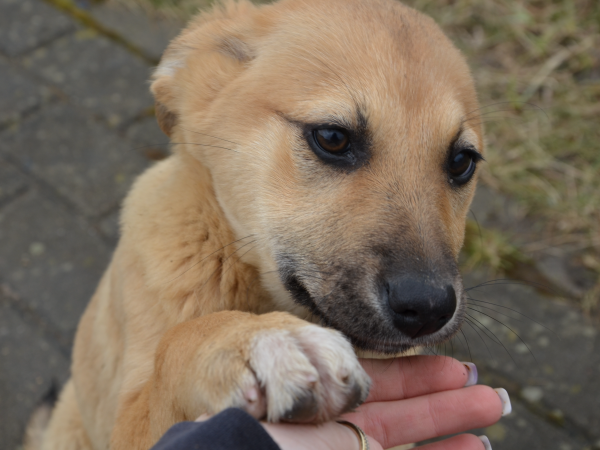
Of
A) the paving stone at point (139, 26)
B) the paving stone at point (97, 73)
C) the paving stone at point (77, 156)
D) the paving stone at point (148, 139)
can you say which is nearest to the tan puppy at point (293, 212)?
the paving stone at point (77, 156)

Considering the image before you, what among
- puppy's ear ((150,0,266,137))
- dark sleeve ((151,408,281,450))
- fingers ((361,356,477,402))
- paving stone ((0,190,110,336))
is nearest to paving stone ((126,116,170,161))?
paving stone ((0,190,110,336))

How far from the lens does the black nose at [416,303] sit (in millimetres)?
1881

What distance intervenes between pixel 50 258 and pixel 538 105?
15.5ft

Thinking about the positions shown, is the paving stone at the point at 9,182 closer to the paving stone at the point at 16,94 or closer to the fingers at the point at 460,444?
the paving stone at the point at 16,94

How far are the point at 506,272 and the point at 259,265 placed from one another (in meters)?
2.72

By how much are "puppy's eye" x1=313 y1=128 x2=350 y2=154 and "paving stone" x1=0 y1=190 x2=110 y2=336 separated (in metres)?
2.62

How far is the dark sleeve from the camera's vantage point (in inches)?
59.4

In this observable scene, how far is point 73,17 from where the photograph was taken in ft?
19.5

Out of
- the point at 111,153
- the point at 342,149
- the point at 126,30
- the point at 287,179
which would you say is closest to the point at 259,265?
the point at 287,179

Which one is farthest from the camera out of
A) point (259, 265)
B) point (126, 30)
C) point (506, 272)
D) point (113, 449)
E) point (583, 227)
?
point (126, 30)

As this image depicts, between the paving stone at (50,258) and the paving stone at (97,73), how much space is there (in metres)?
1.16

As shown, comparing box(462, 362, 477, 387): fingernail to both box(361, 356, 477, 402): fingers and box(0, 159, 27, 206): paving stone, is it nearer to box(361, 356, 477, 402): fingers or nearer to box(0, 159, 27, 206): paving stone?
box(361, 356, 477, 402): fingers

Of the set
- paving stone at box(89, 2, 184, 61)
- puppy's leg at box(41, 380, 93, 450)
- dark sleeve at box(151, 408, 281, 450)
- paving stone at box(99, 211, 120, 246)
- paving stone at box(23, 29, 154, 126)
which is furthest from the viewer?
paving stone at box(89, 2, 184, 61)

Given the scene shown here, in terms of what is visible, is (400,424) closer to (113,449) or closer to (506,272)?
(113,449)
